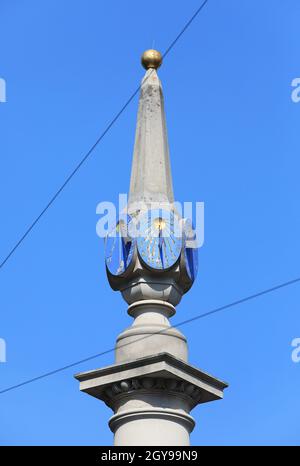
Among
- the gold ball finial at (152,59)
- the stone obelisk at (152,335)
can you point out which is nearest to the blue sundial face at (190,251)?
the stone obelisk at (152,335)

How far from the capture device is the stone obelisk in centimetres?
2534

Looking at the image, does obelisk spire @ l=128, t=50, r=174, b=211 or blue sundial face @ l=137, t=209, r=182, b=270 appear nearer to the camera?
blue sundial face @ l=137, t=209, r=182, b=270

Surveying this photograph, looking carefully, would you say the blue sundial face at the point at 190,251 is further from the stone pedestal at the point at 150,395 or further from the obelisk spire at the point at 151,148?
the stone pedestal at the point at 150,395

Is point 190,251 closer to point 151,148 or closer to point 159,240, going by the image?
point 159,240

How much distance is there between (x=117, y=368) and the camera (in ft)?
84.1

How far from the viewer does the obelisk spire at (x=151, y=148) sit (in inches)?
1079

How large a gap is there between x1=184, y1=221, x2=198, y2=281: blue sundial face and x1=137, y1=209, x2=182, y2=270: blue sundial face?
206mm

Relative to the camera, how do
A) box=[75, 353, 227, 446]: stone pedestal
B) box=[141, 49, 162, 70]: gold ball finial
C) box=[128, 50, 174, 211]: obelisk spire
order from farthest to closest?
box=[141, 49, 162, 70]: gold ball finial
box=[128, 50, 174, 211]: obelisk spire
box=[75, 353, 227, 446]: stone pedestal

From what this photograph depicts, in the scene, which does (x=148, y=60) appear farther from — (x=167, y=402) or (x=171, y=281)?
(x=167, y=402)

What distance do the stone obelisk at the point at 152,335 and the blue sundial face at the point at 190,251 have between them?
0.08 feet

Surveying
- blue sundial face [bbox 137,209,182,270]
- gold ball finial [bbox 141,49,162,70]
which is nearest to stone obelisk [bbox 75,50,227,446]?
blue sundial face [bbox 137,209,182,270]

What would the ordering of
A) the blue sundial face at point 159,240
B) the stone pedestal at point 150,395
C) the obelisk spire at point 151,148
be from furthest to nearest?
the obelisk spire at point 151,148, the blue sundial face at point 159,240, the stone pedestal at point 150,395

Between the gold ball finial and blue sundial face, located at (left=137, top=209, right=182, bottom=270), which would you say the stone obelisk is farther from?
the gold ball finial

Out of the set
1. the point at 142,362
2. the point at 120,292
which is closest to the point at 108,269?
the point at 120,292
